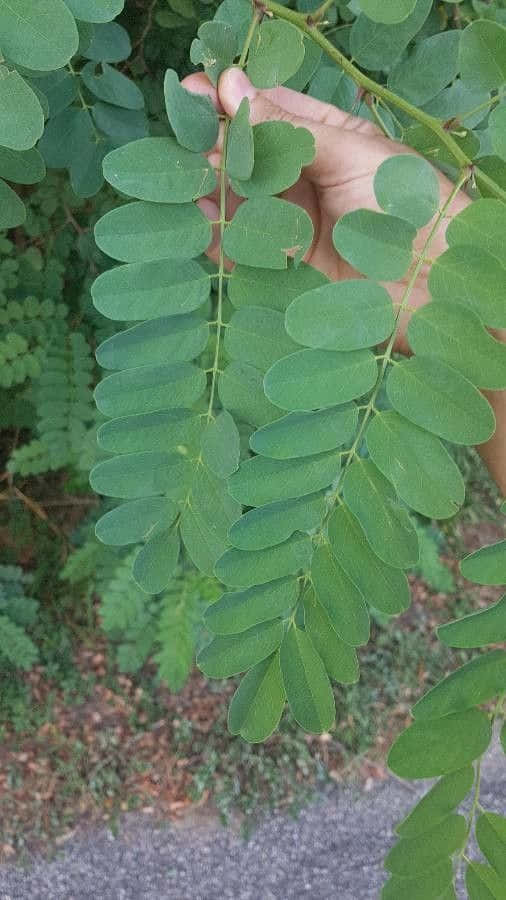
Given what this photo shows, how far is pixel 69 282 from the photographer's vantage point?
2070mm

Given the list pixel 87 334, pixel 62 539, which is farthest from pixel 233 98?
pixel 62 539

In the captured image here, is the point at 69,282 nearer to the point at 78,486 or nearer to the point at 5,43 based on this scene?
the point at 78,486

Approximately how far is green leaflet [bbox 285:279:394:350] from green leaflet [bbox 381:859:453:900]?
19.5 inches

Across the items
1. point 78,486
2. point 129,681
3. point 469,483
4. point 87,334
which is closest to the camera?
point 87,334

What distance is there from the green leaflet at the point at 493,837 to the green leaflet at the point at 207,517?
0.35 metres

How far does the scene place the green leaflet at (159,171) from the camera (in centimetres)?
80

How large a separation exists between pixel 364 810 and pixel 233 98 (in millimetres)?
2339

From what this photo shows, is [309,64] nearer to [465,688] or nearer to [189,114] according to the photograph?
[189,114]

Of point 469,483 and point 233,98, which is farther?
point 469,483

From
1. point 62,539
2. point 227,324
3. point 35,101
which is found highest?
point 35,101

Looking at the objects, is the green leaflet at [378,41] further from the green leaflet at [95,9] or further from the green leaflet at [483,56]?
the green leaflet at [95,9]

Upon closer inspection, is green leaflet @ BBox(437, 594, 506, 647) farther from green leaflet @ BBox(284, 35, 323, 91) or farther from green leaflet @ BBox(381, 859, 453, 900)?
green leaflet @ BBox(284, 35, 323, 91)

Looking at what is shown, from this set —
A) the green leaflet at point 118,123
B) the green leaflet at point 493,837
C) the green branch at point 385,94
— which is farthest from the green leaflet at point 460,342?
the green leaflet at point 118,123

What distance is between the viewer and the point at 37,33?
0.71m
